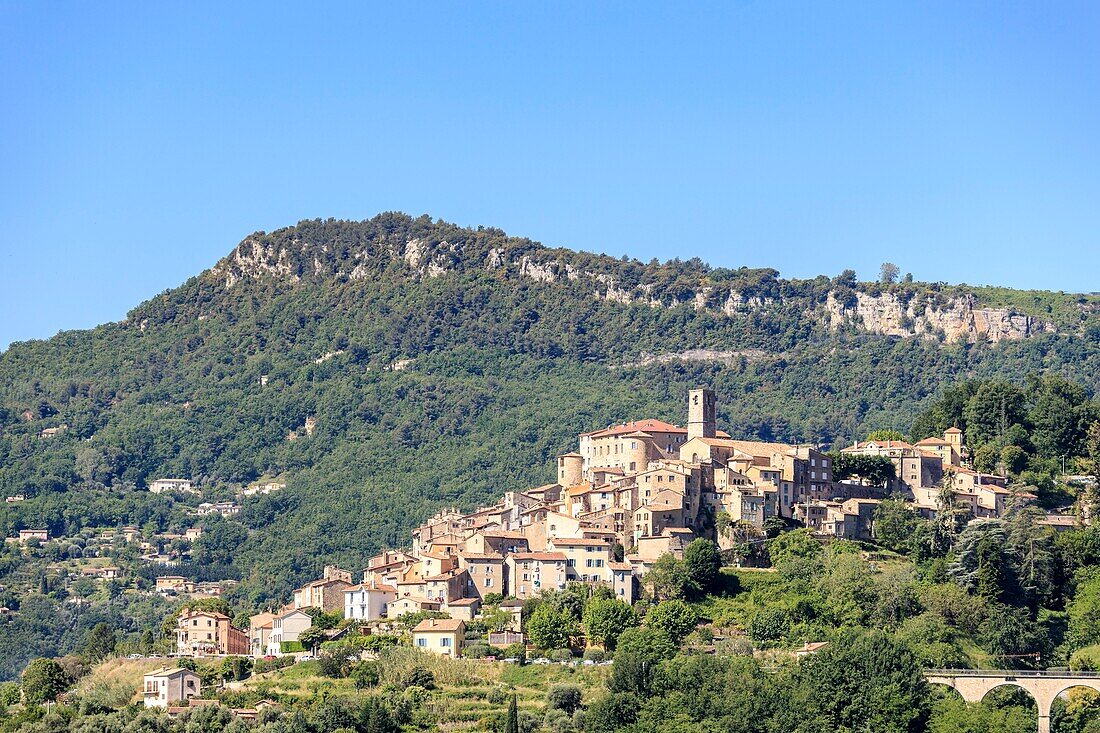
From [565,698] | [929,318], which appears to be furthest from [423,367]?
[565,698]

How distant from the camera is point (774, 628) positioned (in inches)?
3206

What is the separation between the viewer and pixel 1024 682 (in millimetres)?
76562

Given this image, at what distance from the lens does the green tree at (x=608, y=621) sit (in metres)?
81.6

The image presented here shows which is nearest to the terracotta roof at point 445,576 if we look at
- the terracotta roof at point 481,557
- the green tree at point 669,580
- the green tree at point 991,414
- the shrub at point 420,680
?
the terracotta roof at point 481,557

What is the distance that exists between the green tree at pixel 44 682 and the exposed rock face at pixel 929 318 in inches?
3435

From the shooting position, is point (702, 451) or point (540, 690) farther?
point (702, 451)

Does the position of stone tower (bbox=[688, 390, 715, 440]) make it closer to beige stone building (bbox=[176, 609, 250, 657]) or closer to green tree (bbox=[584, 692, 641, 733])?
beige stone building (bbox=[176, 609, 250, 657])

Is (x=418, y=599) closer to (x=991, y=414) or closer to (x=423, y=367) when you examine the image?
(x=991, y=414)

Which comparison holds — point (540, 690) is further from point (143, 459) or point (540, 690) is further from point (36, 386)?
A: point (36, 386)

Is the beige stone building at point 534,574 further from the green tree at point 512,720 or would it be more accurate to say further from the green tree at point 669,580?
the green tree at point 512,720

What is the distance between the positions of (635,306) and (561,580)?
86487mm

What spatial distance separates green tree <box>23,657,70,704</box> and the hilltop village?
509 cm

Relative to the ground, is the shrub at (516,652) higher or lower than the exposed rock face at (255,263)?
lower

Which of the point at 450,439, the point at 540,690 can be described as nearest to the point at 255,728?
the point at 540,690
